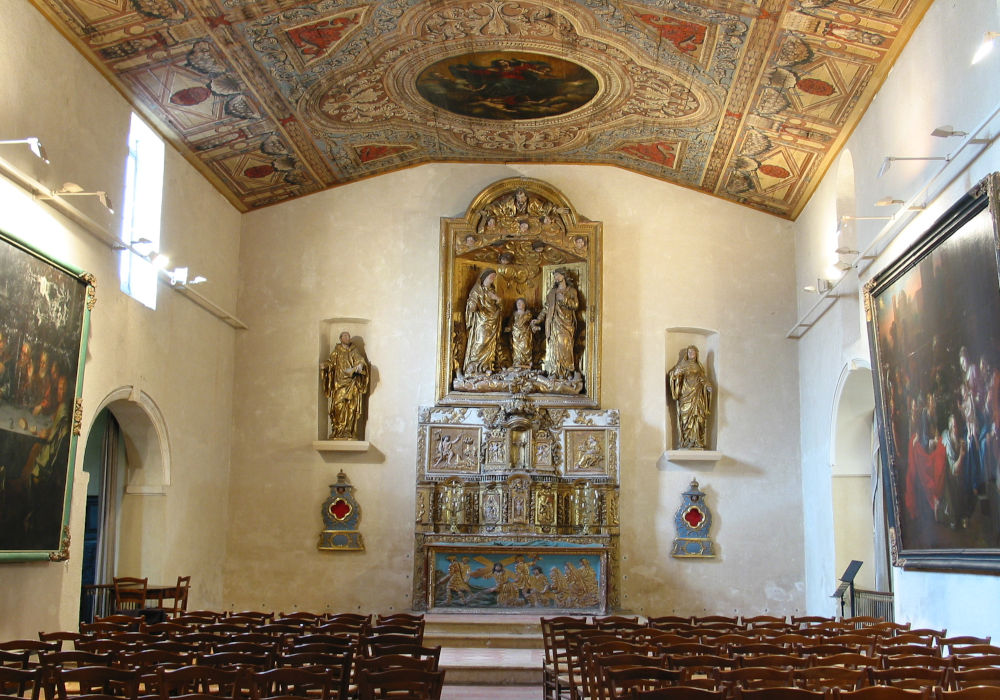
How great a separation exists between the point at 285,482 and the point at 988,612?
12.3 m

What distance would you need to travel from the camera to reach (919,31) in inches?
493

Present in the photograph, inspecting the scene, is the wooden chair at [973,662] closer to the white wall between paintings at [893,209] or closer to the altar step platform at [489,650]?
the white wall between paintings at [893,209]

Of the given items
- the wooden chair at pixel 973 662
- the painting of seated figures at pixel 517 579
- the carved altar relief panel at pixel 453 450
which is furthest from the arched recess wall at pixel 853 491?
the wooden chair at pixel 973 662

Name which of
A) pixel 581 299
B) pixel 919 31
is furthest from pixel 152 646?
pixel 581 299

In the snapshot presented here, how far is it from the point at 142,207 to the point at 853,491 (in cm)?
1217

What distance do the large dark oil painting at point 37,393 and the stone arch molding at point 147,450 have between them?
2.69 meters

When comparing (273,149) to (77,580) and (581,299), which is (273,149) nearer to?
(581,299)

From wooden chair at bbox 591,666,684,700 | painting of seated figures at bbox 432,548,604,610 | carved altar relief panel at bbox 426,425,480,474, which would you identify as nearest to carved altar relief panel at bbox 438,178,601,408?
carved altar relief panel at bbox 426,425,480,474

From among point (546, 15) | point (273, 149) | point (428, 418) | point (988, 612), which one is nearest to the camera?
point (988, 612)

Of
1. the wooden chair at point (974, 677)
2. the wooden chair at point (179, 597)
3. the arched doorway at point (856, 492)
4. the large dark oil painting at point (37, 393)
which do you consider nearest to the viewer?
the wooden chair at point (974, 677)

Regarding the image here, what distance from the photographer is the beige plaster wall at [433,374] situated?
1870 cm

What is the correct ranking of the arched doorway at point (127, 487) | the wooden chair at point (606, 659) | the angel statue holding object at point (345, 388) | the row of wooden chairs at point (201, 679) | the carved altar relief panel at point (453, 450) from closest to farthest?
1. the row of wooden chairs at point (201, 679)
2. the wooden chair at point (606, 659)
3. the arched doorway at point (127, 487)
4. the carved altar relief panel at point (453, 450)
5. the angel statue holding object at point (345, 388)

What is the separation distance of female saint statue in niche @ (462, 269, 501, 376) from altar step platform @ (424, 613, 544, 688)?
462 cm

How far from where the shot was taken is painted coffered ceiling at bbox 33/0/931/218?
1330 cm
